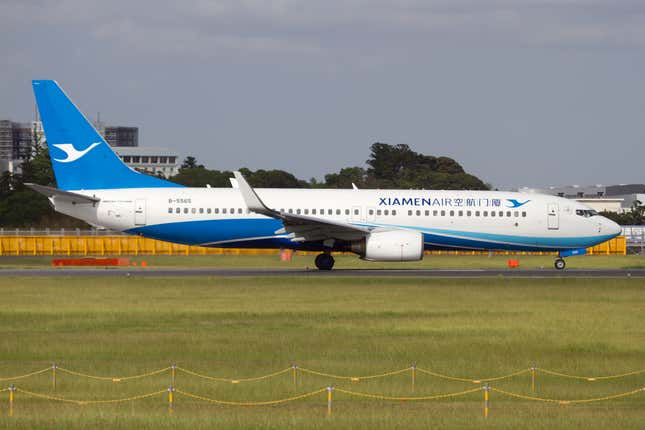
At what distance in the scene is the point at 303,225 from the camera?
4509cm

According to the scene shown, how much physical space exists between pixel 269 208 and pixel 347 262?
13.9 meters

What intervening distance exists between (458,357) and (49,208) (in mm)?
95298

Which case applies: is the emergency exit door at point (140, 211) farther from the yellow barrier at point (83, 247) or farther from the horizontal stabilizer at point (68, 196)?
the yellow barrier at point (83, 247)

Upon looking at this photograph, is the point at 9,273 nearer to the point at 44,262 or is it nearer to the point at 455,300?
the point at 44,262

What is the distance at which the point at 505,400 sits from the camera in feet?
58.1

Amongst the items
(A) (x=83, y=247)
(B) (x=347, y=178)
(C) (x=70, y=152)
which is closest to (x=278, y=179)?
(B) (x=347, y=178)

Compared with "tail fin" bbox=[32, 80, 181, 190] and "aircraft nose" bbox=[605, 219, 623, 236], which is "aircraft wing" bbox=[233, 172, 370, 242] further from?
"aircraft nose" bbox=[605, 219, 623, 236]

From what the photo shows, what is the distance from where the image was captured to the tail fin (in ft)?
155

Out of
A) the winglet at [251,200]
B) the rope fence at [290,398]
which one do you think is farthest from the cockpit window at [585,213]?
the rope fence at [290,398]

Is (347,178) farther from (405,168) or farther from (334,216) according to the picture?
(334,216)

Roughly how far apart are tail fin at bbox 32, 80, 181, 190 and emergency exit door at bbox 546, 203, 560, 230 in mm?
19162

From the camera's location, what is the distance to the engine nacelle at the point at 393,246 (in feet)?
146

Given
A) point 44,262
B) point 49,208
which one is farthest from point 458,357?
point 49,208

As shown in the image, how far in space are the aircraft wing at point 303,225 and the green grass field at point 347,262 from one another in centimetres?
726
